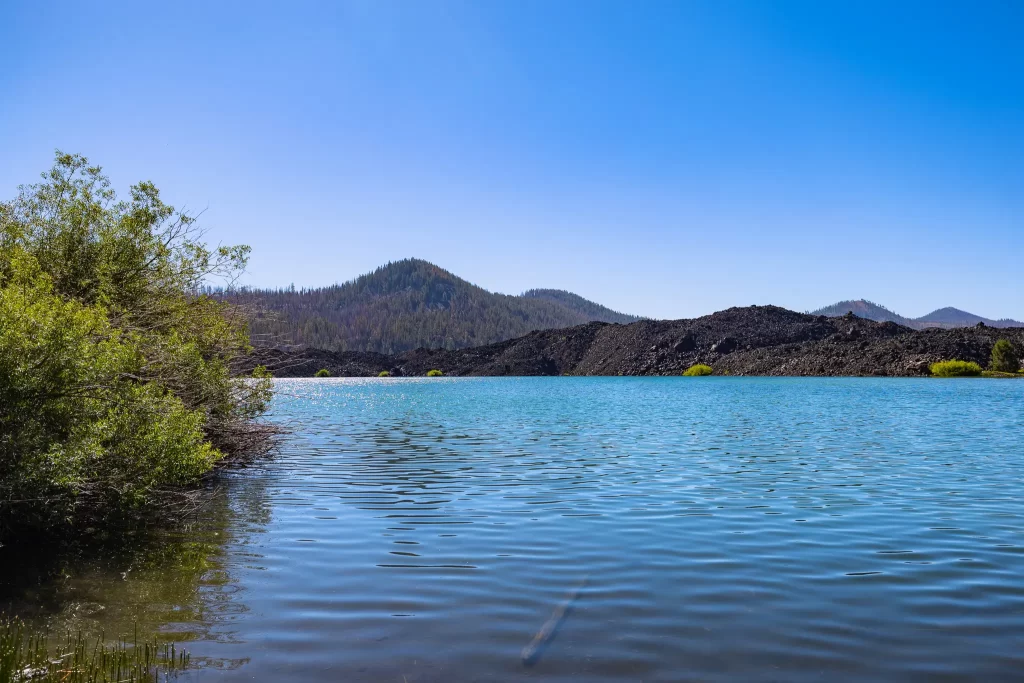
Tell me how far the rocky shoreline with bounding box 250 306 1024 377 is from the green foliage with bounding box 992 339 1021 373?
234 inches

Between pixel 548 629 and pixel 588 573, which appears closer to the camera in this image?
pixel 548 629

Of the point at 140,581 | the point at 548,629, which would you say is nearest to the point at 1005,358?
the point at 548,629

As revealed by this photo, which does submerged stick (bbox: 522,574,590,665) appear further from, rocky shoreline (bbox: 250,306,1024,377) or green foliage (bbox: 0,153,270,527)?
rocky shoreline (bbox: 250,306,1024,377)

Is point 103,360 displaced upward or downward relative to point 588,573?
upward

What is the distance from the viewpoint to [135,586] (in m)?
9.55

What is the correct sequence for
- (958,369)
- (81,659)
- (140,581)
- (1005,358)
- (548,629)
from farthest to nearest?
(958,369)
(1005,358)
(140,581)
(548,629)
(81,659)

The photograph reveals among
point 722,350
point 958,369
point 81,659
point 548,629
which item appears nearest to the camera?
point 81,659

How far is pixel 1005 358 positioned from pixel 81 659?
11084cm

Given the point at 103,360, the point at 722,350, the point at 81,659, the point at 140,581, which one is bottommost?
the point at 140,581

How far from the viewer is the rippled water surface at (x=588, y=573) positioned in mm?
6914

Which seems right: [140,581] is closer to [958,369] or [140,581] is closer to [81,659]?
[81,659]

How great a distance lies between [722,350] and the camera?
14500 centimetres

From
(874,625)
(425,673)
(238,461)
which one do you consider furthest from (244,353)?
(874,625)

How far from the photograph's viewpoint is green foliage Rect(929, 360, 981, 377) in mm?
96312
